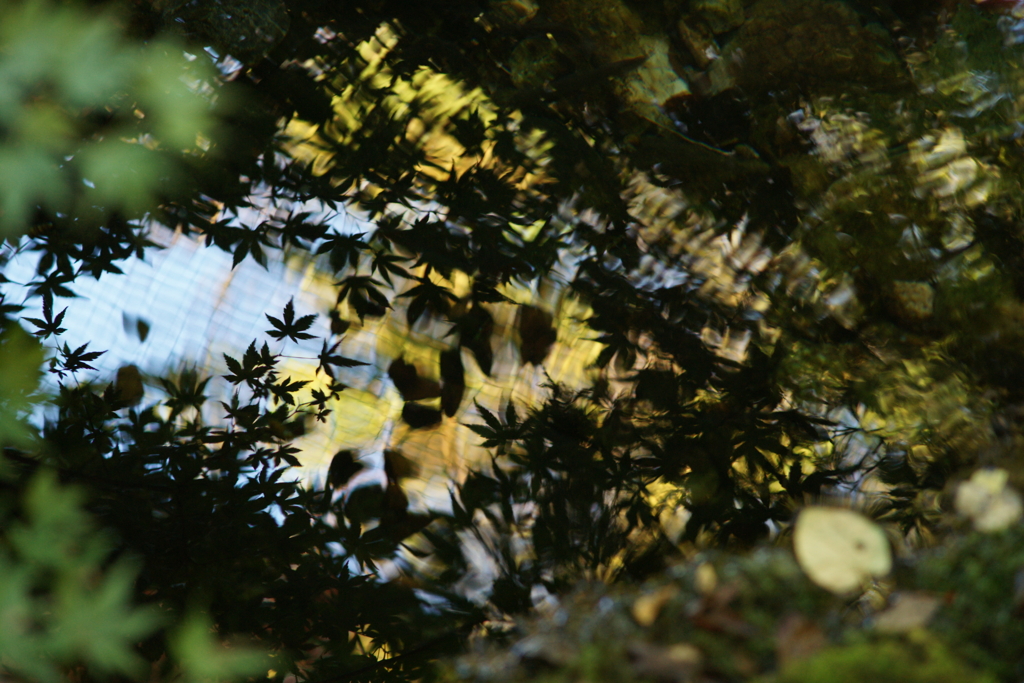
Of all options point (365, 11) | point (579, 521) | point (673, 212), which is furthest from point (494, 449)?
point (365, 11)

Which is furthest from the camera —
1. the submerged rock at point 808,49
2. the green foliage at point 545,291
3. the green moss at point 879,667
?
the submerged rock at point 808,49

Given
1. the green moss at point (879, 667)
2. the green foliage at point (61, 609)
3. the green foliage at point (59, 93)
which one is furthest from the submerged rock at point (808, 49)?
the green foliage at point (61, 609)

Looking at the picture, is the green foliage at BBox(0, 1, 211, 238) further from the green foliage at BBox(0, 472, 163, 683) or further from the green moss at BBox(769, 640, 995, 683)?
the green moss at BBox(769, 640, 995, 683)

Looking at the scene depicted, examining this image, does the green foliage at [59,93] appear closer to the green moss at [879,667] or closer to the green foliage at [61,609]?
the green foliage at [61,609]

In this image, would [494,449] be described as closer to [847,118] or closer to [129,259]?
[129,259]

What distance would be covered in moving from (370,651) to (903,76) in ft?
8.20

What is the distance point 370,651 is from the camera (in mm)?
1640

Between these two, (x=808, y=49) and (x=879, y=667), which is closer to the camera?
(x=879, y=667)

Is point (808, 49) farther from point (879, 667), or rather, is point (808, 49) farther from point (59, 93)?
point (59, 93)

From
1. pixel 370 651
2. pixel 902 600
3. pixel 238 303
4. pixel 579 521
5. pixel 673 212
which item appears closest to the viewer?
pixel 902 600

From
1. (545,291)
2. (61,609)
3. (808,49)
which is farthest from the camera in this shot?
(808,49)

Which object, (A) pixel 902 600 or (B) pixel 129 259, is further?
(B) pixel 129 259

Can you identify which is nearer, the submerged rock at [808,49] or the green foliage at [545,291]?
the green foliage at [545,291]

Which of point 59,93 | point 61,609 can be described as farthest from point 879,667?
point 59,93
